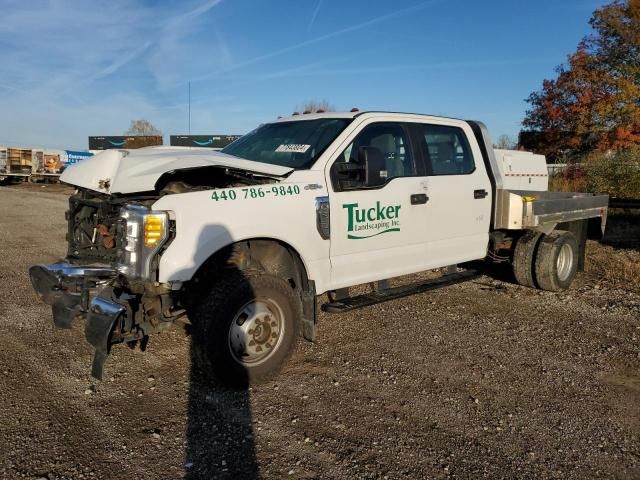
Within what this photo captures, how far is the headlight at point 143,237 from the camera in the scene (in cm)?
359

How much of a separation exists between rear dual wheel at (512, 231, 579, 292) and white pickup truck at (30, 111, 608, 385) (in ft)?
2.71

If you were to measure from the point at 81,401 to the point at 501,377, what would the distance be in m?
3.28

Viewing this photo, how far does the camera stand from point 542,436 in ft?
11.3

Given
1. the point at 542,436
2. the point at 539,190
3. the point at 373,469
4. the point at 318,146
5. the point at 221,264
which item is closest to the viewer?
the point at 373,469

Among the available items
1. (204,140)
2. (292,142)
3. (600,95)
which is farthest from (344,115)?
(204,140)

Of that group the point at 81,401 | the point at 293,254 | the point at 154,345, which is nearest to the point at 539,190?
the point at 293,254

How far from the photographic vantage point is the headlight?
3590mm

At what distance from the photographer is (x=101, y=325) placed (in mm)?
3463

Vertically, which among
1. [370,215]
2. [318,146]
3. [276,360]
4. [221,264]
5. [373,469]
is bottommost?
[373,469]

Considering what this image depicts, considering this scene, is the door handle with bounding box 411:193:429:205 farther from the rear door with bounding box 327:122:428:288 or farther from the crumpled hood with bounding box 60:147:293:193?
the crumpled hood with bounding box 60:147:293:193

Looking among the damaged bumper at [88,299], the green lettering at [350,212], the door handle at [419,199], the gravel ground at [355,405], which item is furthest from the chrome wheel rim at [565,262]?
the damaged bumper at [88,299]

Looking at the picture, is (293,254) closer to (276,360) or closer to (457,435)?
(276,360)

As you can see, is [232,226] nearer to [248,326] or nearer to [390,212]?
[248,326]

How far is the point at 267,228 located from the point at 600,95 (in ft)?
79.4
